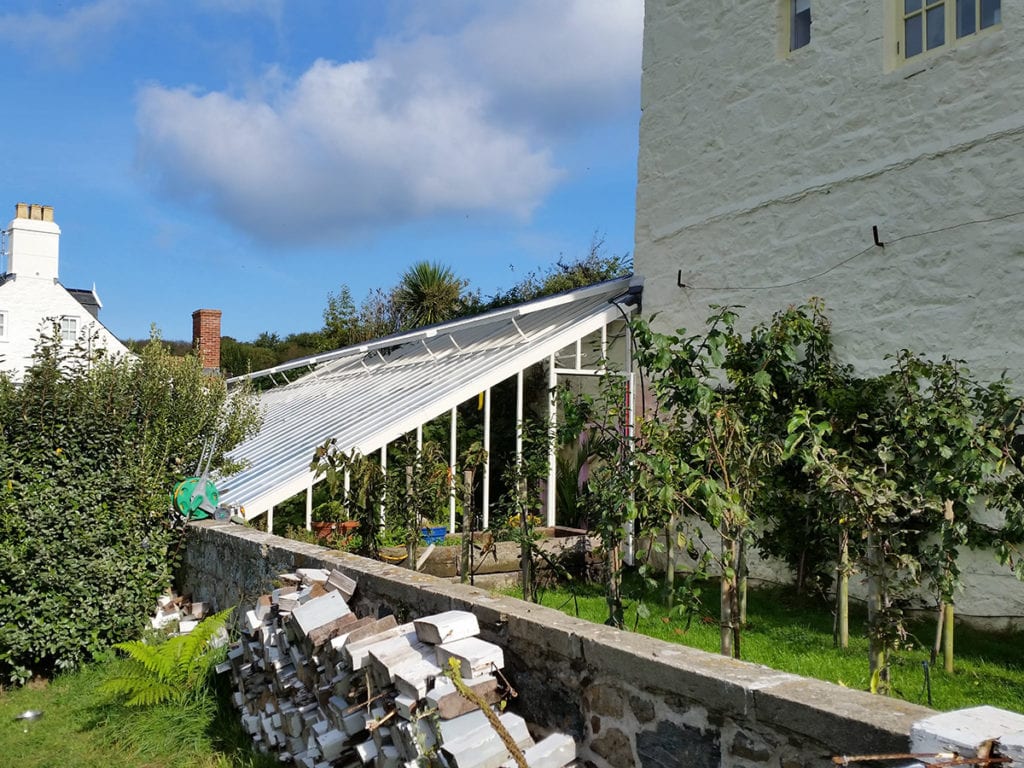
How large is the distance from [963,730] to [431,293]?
19.5m

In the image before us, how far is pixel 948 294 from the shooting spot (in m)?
6.71

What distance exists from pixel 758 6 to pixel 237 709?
8062 mm

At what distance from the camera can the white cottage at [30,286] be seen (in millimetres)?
19781

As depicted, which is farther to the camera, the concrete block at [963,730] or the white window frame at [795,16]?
the white window frame at [795,16]

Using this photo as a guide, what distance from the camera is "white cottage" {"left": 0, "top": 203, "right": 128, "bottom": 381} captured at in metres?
19.8

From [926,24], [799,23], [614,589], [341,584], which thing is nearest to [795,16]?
[799,23]

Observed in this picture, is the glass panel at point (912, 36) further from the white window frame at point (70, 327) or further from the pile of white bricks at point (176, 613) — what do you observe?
the white window frame at point (70, 327)

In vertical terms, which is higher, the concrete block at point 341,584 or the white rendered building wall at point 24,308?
the white rendered building wall at point 24,308

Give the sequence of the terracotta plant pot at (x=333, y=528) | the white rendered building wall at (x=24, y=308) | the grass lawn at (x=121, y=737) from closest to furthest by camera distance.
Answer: the grass lawn at (x=121, y=737) → the terracotta plant pot at (x=333, y=528) → the white rendered building wall at (x=24, y=308)

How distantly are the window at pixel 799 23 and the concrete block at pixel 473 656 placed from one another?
712 centimetres

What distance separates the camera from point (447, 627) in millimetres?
3629

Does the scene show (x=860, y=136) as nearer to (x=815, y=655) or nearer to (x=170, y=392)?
(x=815, y=655)

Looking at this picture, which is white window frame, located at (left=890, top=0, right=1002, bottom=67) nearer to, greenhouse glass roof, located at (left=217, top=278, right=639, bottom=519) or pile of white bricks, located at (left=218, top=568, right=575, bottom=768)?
greenhouse glass roof, located at (left=217, top=278, right=639, bottom=519)

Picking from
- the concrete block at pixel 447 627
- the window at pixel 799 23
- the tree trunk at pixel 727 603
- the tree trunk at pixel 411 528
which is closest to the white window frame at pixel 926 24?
the window at pixel 799 23
